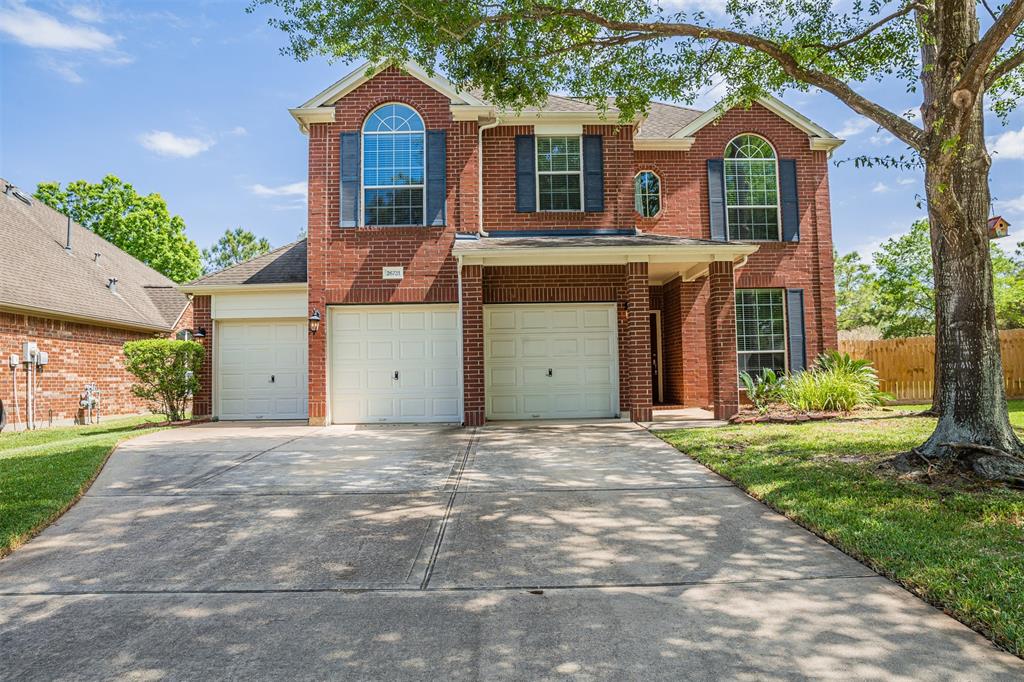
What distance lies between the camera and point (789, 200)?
529 inches

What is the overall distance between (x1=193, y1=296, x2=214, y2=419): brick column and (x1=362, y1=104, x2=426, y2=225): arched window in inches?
174

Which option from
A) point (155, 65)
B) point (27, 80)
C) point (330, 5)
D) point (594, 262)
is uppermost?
point (27, 80)

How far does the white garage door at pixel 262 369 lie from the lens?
510 inches

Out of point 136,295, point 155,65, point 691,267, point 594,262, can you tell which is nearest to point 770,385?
point 691,267

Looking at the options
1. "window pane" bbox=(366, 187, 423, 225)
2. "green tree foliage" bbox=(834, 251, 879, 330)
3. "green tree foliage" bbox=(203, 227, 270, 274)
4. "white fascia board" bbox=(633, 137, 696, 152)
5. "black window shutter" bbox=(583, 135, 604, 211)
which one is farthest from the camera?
"green tree foliage" bbox=(203, 227, 270, 274)

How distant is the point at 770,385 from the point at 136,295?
19.0m

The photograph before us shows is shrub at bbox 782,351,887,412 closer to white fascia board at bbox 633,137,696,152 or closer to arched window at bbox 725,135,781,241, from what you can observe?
arched window at bbox 725,135,781,241

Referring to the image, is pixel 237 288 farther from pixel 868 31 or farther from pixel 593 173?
pixel 868 31

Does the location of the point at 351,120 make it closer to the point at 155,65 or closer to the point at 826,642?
the point at 155,65

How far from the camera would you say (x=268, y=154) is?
3388 centimetres

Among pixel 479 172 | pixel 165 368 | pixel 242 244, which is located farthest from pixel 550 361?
pixel 242 244

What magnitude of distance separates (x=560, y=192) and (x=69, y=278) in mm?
13510

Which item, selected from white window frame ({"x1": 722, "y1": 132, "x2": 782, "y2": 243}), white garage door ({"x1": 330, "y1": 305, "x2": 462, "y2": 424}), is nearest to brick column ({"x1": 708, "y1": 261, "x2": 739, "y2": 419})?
white window frame ({"x1": 722, "y1": 132, "x2": 782, "y2": 243})

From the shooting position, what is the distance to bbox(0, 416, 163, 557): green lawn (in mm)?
4732
